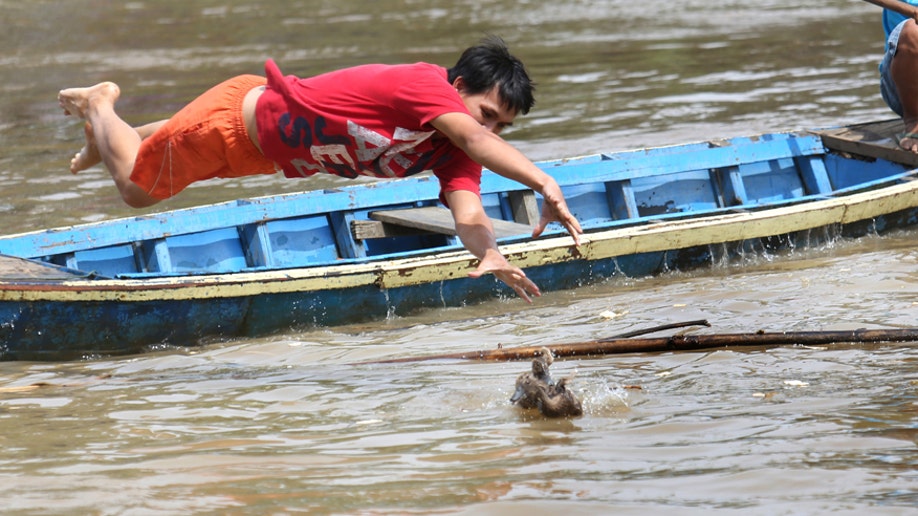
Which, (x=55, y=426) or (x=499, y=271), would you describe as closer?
(x=499, y=271)

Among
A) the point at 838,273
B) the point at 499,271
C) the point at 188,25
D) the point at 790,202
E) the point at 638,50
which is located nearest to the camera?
the point at 499,271

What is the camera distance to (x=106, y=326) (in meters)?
5.90

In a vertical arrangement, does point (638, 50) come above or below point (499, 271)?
above

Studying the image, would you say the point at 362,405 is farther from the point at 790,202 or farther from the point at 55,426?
the point at 790,202

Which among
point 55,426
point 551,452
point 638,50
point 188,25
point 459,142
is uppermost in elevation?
point 188,25

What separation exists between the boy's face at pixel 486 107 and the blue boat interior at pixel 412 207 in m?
2.04

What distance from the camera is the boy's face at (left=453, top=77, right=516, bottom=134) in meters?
4.55

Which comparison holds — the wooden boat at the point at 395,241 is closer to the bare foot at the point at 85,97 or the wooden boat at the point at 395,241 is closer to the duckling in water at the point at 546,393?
the bare foot at the point at 85,97

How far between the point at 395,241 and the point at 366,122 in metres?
3.05

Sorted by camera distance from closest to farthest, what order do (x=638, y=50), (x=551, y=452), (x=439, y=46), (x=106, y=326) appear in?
(x=551, y=452)
(x=106, y=326)
(x=638, y=50)
(x=439, y=46)

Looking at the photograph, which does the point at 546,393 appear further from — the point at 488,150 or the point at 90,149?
the point at 90,149

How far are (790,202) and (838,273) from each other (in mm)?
799

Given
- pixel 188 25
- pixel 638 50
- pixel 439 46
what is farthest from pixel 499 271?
pixel 188 25

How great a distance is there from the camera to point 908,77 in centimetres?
809
